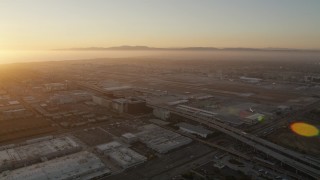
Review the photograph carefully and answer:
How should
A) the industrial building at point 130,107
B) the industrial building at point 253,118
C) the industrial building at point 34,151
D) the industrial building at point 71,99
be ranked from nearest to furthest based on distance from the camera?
1. the industrial building at point 34,151
2. the industrial building at point 253,118
3. the industrial building at point 130,107
4. the industrial building at point 71,99

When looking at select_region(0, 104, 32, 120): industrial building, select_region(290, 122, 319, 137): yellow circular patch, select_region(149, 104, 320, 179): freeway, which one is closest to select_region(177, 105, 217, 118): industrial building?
select_region(149, 104, 320, 179): freeway

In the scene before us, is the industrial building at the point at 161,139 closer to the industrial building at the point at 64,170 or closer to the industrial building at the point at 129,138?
the industrial building at the point at 129,138

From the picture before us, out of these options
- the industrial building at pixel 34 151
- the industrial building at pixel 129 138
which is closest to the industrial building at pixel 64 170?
the industrial building at pixel 34 151

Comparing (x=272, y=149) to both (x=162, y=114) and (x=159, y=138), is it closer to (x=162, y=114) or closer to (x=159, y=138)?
(x=159, y=138)

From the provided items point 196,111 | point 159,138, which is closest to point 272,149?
point 159,138

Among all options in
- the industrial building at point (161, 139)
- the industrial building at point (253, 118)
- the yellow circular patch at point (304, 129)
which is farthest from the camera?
the industrial building at point (253, 118)

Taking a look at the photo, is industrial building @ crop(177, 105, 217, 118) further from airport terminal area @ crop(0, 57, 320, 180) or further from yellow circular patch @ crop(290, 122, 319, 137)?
yellow circular patch @ crop(290, 122, 319, 137)

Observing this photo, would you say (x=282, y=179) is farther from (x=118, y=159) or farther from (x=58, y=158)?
(x=58, y=158)
